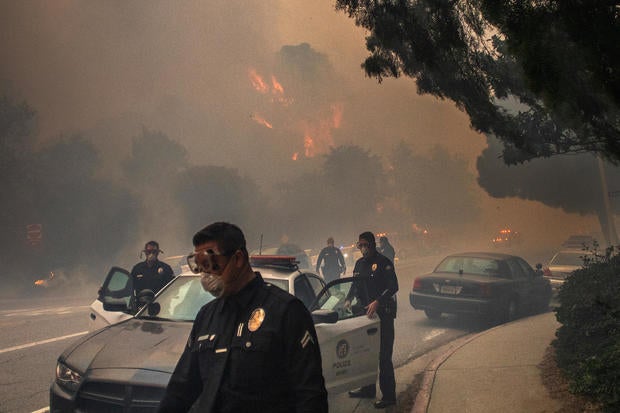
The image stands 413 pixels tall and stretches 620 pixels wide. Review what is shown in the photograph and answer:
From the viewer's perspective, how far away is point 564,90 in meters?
5.16

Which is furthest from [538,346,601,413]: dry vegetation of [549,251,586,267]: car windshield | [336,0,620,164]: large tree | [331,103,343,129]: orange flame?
[331,103,343,129]: orange flame

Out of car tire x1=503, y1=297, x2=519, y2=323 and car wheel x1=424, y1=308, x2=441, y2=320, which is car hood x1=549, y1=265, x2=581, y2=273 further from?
car wheel x1=424, y1=308, x2=441, y2=320

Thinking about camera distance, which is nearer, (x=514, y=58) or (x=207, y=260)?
(x=207, y=260)

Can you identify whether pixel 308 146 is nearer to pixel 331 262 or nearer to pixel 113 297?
pixel 331 262

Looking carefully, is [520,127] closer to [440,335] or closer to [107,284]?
[440,335]

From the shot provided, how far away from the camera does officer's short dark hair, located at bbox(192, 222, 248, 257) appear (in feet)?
8.70

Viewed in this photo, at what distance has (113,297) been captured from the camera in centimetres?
718

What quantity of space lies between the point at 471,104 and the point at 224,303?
216 inches

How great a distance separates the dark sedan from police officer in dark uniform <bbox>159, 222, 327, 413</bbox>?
384 inches

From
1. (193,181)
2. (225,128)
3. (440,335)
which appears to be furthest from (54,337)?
(225,128)

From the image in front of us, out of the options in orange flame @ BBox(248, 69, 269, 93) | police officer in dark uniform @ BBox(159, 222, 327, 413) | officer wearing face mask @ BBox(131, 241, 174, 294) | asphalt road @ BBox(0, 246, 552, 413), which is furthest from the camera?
orange flame @ BBox(248, 69, 269, 93)

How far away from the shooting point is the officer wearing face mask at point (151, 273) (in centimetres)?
822

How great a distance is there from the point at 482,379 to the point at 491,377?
0.40 feet

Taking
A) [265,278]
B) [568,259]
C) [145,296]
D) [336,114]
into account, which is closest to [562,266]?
[568,259]
